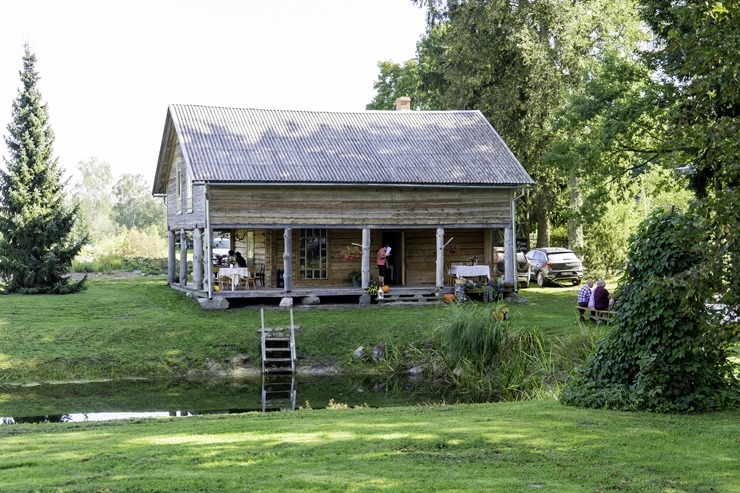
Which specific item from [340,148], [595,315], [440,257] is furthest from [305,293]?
[595,315]

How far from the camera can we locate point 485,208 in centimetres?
2964

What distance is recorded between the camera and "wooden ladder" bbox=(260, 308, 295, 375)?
21.8m

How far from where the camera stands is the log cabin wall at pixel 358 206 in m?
27.2

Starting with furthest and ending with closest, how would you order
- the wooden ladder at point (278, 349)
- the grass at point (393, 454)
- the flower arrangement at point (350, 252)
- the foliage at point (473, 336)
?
1. the flower arrangement at point (350, 252)
2. the wooden ladder at point (278, 349)
3. the foliage at point (473, 336)
4. the grass at point (393, 454)

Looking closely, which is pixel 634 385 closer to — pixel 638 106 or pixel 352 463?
pixel 352 463

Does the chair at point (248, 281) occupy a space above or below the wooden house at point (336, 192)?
below

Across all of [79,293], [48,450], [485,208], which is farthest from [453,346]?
[79,293]

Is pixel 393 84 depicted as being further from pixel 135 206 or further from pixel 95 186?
pixel 95 186

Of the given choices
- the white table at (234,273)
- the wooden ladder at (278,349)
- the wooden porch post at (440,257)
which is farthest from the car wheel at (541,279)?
the wooden ladder at (278,349)

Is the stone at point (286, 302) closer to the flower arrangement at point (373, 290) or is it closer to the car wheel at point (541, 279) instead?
the flower arrangement at point (373, 290)

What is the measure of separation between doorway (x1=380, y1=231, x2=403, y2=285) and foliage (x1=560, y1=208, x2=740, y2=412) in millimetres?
19318

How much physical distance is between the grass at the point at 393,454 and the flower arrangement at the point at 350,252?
60.1ft

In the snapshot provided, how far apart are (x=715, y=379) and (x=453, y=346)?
9046 mm

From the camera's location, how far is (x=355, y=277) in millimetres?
29516
